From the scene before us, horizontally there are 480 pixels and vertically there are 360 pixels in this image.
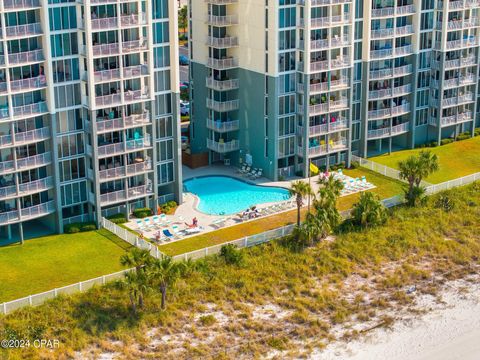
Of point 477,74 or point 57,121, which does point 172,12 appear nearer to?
point 57,121

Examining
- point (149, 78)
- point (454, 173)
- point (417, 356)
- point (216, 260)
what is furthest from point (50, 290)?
point (454, 173)

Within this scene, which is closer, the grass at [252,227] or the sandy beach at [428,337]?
the sandy beach at [428,337]

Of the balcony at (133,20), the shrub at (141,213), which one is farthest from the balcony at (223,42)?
the shrub at (141,213)

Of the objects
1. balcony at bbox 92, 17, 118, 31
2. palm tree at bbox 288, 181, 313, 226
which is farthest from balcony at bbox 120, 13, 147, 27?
palm tree at bbox 288, 181, 313, 226

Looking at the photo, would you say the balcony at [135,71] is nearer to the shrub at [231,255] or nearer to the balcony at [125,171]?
the balcony at [125,171]

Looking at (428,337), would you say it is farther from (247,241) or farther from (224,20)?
(224,20)

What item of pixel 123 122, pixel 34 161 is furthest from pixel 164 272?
pixel 123 122

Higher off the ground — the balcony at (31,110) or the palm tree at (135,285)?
the balcony at (31,110)
